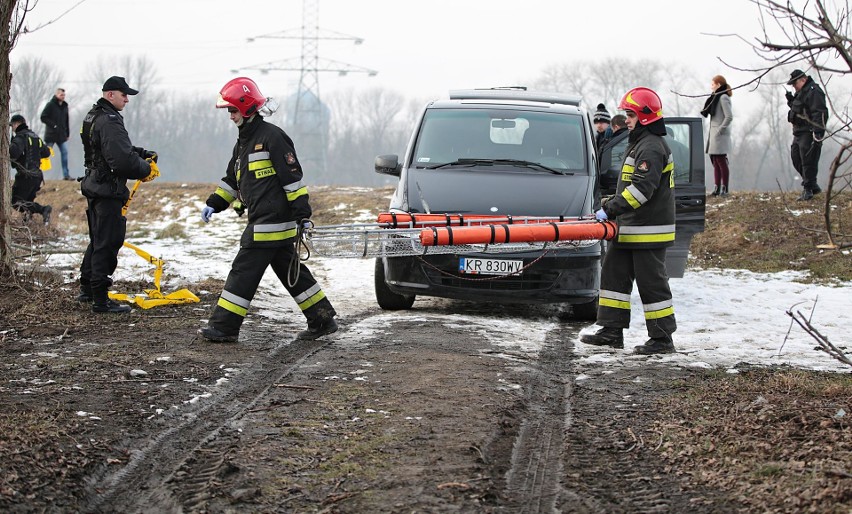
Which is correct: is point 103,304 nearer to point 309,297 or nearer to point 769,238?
point 309,297

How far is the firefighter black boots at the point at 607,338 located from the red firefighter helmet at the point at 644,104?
5.31 ft

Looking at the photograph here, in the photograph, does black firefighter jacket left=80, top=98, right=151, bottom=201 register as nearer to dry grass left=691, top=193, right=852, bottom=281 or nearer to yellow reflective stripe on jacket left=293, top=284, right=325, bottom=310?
yellow reflective stripe on jacket left=293, top=284, right=325, bottom=310

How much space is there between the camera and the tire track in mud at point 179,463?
3672 mm

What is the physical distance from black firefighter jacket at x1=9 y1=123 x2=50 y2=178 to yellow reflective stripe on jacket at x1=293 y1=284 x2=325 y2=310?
8371mm

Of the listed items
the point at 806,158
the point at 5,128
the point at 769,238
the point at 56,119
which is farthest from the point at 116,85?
the point at 56,119

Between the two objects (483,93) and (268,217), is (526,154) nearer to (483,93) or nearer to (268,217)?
(483,93)

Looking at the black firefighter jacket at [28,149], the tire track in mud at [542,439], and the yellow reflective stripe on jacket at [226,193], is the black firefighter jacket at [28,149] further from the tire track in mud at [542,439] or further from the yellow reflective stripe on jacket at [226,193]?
the tire track in mud at [542,439]

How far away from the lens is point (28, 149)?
14.0m

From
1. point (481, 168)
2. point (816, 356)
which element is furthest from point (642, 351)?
point (481, 168)

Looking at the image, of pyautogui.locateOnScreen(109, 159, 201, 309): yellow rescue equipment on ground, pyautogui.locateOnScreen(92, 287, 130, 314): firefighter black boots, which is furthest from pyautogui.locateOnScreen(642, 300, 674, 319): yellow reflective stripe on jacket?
A: pyautogui.locateOnScreen(92, 287, 130, 314): firefighter black boots

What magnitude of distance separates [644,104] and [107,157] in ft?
14.1

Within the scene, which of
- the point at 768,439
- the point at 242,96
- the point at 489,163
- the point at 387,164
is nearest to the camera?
the point at 768,439

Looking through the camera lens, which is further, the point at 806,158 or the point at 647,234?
the point at 806,158

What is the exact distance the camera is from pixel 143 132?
3223 inches
